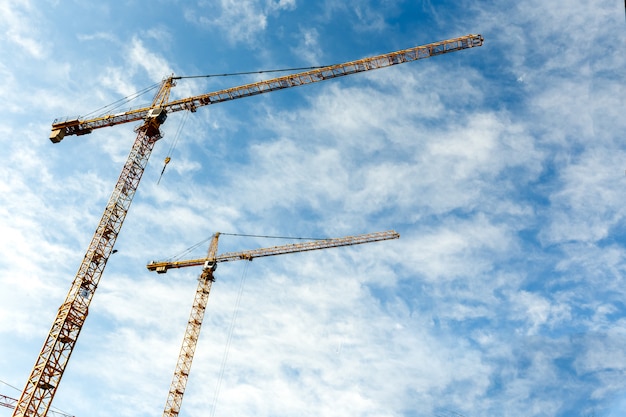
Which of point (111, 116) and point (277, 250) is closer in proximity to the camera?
point (111, 116)

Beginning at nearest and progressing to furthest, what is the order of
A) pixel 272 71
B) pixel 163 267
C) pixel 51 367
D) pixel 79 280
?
pixel 51 367 < pixel 79 280 < pixel 272 71 < pixel 163 267

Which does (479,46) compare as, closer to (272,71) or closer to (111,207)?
(272,71)

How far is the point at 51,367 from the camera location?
148 ft

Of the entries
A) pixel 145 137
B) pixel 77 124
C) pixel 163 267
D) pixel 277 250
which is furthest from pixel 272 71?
pixel 163 267

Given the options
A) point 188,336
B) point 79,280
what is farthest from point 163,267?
point 79,280

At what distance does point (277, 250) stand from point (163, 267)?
20.0 meters

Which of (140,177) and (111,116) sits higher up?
(111,116)

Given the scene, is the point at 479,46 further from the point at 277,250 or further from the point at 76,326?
the point at 76,326

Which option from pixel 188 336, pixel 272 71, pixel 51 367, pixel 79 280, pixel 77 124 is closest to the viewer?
pixel 51 367

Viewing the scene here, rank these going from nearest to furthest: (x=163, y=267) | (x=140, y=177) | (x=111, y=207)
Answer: (x=111, y=207) < (x=140, y=177) < (x=163, y=267)

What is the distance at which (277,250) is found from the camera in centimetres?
8712

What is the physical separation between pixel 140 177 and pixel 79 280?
14.7 metres

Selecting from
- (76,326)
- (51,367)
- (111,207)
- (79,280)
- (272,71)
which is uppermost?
(272,71)

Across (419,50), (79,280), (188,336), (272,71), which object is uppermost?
(419,50)
